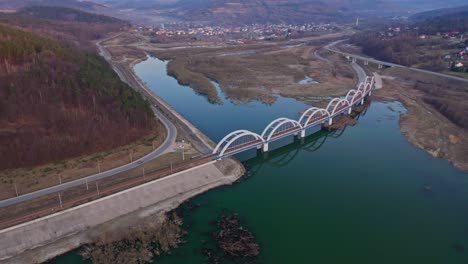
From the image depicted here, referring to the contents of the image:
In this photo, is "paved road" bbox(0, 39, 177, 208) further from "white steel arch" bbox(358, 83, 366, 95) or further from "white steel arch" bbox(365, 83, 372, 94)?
"white steel arch" bbox(365, 83, 372, 94)

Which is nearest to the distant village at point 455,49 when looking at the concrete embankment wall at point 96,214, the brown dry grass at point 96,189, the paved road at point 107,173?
the paved road at point 107,173

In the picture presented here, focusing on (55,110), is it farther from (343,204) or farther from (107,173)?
(343,204)

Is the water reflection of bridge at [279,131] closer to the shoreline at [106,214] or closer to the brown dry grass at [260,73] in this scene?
the shoreline at [106,214]

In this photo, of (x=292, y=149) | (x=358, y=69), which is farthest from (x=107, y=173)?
(x=358, y=69)

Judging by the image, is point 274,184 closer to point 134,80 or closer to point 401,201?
point 401,201

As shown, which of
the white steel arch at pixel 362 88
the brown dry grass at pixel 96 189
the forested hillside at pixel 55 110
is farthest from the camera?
the white steel arch at pixel 362 88

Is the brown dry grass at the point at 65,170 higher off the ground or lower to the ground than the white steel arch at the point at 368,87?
lower
